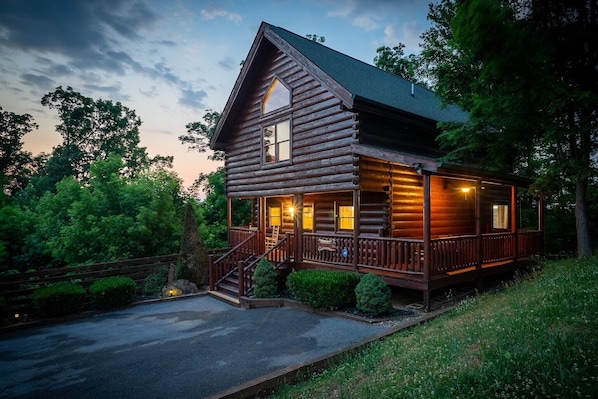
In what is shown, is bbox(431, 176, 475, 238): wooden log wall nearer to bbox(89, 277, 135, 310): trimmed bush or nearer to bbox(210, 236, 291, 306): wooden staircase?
bbox(210, 236, 291, 306): wooden staircase

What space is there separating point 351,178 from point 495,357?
308 inches

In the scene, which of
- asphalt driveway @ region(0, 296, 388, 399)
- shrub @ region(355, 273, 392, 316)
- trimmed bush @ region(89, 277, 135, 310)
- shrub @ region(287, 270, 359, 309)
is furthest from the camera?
trimmed bush @ region(89, 277, 135, 310)

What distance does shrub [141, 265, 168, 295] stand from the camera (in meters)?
13.6

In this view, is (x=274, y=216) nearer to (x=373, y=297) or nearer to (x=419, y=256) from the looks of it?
(x=419, y=256)

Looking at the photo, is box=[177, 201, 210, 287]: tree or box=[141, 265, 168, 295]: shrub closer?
box=[141, 265, 168, 295]: shrub

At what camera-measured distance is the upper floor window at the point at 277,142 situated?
14.1m

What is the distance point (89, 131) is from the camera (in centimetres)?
3859

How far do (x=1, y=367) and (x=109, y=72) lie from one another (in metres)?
18.8

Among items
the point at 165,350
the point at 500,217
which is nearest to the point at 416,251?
the point at 165,350

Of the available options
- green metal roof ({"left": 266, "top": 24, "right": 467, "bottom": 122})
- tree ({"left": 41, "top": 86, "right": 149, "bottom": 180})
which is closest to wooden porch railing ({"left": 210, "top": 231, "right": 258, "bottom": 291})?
green metal roof ({"left": 266, "top": 24, "right": 467, "bottom": 122})

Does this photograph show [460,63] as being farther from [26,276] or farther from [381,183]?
[26,276]

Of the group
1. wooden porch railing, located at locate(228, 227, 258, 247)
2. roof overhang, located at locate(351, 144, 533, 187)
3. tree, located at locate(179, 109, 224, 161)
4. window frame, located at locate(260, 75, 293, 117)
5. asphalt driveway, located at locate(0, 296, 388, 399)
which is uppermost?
tree, located at locate(179, 109, 224, 161)

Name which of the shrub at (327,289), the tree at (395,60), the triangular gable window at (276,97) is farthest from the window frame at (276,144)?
the tree at (395,60)

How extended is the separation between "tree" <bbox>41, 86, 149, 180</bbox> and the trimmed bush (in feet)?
93.5
